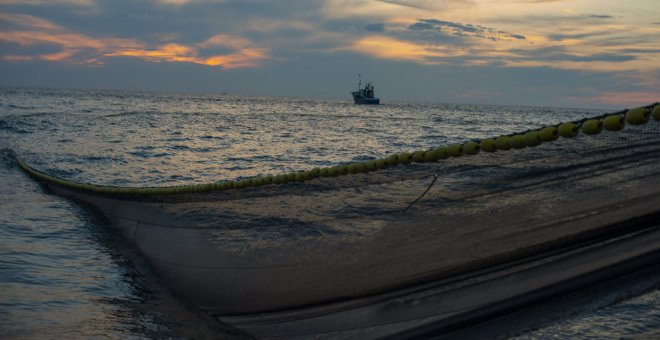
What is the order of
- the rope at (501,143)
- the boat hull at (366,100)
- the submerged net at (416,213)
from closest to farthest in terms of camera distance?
the rope at (501,143) → the submerged net at (416,213) → the boat hull at (366,100)

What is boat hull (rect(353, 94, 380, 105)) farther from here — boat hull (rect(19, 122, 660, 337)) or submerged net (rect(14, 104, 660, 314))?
boat hull (rect(19, 122, 660, 337))

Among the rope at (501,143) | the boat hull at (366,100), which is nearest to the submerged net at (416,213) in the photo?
the rope at (501,143)

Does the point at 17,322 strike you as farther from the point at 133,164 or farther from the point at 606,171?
the point at 133,164

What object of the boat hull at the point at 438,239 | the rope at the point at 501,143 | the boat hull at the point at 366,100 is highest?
the boat hull at the point at 366,100

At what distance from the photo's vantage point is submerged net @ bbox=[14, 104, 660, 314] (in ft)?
9.09

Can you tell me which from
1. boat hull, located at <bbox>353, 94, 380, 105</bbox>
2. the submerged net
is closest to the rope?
the submerged net

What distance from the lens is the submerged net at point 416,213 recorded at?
2770mm

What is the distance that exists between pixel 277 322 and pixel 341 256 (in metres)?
0.70

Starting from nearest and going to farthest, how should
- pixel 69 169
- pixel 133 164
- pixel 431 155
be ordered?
1. pixel 431 155
2. pixel 69 169
3. pixel 133 164

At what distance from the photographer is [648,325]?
471 centimetres

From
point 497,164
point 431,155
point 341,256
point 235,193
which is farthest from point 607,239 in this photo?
point 235,193

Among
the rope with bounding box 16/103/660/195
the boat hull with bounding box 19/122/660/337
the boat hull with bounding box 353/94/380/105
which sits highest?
the boat hull with bounding box 353/94/380/105

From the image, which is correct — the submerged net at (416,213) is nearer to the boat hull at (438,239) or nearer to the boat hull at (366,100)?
the boat hull at (438,239)

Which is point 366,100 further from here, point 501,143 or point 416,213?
point 501,143
